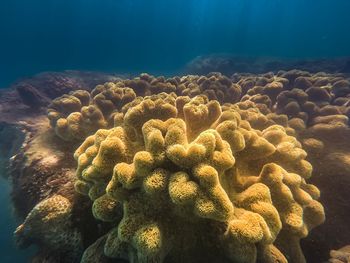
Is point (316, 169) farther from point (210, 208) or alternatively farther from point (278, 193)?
point (210, 208)

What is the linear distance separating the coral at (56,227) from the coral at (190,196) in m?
0.47

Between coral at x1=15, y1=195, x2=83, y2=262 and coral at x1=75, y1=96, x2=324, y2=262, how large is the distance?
1.56ft

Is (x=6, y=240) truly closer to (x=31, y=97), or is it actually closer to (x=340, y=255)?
(x=31, y=97)

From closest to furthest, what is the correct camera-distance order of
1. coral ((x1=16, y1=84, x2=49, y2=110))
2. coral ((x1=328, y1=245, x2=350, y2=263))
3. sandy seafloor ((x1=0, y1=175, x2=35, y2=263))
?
coral ((x1=328, y1=245, x2=350, y2=263)), sandy seafloor ((x1=0, y1=175, x2=35, y2=263)), coral ((x1=16, y1=84, x2=49, y2=110))

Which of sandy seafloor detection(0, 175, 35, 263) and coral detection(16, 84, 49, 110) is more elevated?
coral detection(16, 84, 49, 110)

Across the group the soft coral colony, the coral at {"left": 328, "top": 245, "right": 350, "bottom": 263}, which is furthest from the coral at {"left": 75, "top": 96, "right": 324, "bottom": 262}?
the coral at {"left": 328, "top": 245, "right": 350, "bottom": 263}

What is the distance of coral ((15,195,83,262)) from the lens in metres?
3.18

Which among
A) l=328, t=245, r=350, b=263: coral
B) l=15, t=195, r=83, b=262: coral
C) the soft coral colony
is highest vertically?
the soft coral colony

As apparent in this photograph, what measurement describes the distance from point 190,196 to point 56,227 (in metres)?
2.05

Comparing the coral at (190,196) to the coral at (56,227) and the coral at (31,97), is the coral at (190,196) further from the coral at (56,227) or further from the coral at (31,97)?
the coral at (31,97)

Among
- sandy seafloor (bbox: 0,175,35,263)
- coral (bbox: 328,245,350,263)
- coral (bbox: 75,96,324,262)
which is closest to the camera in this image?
coral (bbox: 75,96,324,262)

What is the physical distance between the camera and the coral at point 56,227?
125 inches

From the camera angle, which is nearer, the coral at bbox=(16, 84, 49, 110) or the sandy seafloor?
the sandy seafloor

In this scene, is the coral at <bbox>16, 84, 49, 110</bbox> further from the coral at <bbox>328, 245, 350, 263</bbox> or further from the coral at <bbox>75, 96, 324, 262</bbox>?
the coral at <bbox>328, 245, 350, 263</bbox>
